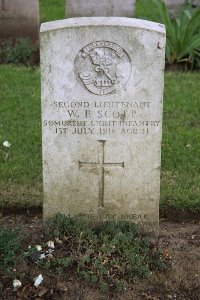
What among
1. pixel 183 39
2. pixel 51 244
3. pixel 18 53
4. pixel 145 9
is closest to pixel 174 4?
pixel 145 9

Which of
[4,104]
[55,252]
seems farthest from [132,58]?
[4,104]

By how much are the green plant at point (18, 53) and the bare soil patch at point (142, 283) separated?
4.10m

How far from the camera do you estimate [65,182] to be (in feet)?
14.6

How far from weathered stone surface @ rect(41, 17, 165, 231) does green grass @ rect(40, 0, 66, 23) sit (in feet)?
18.4

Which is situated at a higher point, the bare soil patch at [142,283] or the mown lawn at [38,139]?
the mown lawn at [38,139]

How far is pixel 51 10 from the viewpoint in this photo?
1042 centimetres

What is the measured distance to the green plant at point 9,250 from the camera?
410 centimetres

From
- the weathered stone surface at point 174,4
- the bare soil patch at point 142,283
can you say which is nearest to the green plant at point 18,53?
the weathered stone surface at point 174,4

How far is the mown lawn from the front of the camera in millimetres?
5262

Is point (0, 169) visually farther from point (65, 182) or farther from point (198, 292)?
point (198, 292)

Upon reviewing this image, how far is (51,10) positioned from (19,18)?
1.81m

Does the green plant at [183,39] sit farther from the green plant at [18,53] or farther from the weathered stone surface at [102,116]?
the weathered stone surface at [102,116]

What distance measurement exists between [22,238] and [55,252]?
23 centimetres

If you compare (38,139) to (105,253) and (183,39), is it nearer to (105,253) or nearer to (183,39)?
(105,253)
